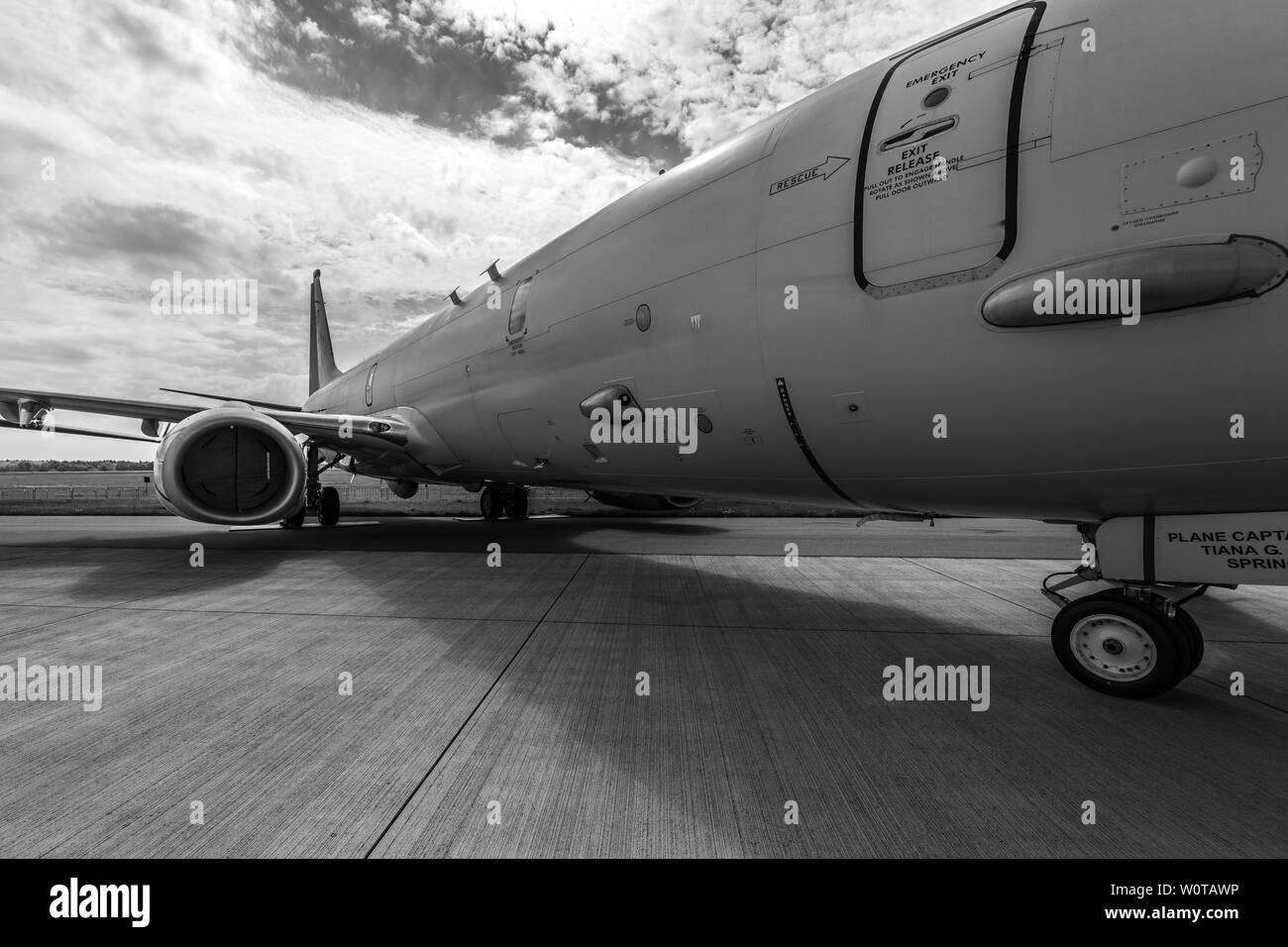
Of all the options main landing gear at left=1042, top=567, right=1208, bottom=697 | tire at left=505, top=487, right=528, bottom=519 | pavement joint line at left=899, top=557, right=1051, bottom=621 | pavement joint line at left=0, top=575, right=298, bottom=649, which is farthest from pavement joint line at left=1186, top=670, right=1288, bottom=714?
tire at left=505, top=487, right=528, bottom=519

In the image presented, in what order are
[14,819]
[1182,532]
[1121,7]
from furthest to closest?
[1182,532], [1121,7], [14,819]

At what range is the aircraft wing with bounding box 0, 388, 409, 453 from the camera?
26.8 feet

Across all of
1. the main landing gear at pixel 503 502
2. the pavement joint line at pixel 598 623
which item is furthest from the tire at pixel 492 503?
the pavement joint line at pixel 598 623

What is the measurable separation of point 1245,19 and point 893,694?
3.15 m

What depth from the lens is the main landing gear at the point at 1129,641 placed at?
295 cm

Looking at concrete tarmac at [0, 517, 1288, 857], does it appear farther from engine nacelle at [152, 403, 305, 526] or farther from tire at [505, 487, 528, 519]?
tire at [505, 487, 528, 519]

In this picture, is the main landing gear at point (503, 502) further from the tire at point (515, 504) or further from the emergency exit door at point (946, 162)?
the emergency exit door at point (946, 162)

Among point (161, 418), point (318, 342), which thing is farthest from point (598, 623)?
point (318, 342)

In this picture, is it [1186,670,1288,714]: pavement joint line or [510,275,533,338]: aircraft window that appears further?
[510,275,533,338]: aircraft window

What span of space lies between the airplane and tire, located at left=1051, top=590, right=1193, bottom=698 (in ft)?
0.04

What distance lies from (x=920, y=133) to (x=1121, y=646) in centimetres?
278

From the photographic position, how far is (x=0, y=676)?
3309 mm

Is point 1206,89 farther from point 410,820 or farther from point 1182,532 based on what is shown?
point 410,820
